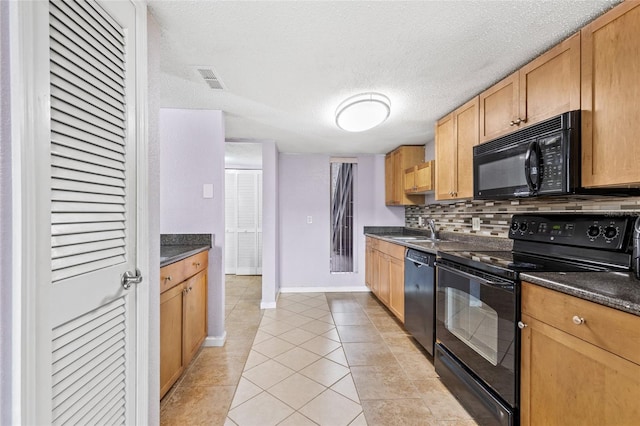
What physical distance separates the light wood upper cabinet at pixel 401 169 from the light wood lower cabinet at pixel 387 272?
0.67 metres

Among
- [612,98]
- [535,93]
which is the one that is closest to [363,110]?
[535,93]

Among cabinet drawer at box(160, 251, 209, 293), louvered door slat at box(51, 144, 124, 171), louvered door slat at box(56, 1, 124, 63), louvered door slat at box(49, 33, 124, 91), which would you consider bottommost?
cabinet drawer at box(160, 251, 209, 293)

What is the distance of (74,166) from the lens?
2.94 ft

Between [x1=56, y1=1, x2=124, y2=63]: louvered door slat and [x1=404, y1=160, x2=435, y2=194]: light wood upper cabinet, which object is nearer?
[x1=56, y1=1, x2=124, y2=63]: louvered door slat

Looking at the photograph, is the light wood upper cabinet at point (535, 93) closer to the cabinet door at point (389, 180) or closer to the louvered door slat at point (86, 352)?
the cabinet door at point (389, 180)

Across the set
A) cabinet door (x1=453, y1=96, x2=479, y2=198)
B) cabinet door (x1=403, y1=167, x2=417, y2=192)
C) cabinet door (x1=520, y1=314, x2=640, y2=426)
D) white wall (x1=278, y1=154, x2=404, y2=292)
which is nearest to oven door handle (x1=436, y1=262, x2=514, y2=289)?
cabinet door (x1=520, y1=314, x2=640, y2=426)

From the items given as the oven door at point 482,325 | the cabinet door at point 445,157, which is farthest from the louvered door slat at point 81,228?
the cabinet door at point 445,157

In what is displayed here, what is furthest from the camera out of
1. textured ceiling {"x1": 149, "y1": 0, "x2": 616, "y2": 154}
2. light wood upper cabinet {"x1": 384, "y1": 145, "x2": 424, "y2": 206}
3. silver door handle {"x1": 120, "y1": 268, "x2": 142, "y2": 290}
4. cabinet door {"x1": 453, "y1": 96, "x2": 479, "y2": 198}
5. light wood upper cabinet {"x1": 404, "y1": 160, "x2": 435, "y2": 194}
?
light wood upper cabinet {"x1": 384, "y1": 145, "x2": 424, "y2": 206}

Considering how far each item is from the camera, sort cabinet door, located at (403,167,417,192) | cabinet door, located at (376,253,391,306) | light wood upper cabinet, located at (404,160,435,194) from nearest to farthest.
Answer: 1. light wood upper cabinet, located at (404,160,435,194)
2. cabinet door, located at (376,253,391,306)
3. cabinet door, located at (403,167,417,192)

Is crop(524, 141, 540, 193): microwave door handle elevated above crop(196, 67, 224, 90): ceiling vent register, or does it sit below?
below

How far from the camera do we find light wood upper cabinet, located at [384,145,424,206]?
382cm

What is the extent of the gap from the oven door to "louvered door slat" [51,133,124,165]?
1807 mm

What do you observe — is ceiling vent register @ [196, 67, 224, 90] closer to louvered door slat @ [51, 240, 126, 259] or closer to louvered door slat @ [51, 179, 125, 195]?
louvered door slat @ [51, 179, 125, 195]

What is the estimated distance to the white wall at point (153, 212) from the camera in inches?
54.5
